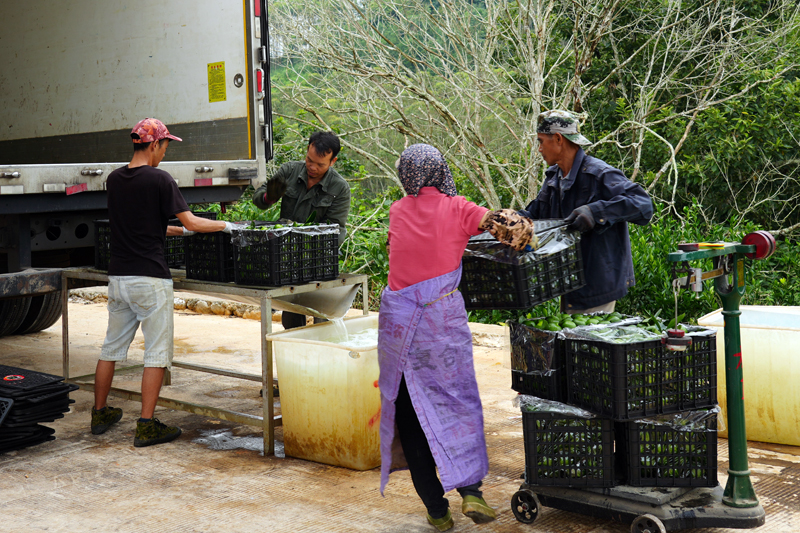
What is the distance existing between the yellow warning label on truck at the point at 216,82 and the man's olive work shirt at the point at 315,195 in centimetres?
118

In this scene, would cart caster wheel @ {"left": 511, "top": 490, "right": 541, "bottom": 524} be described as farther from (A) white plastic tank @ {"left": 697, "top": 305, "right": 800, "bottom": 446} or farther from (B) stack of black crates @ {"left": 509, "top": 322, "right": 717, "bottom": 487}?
(A) white plastic tank @ {"left": 697, "top": 305, "right": 800, "bottom": 446}

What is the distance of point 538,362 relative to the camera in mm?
3459

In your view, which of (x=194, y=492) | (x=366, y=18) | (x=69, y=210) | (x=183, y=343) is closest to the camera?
(x=194, y=492)

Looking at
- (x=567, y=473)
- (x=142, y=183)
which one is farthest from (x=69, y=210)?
(x=567, y=473)

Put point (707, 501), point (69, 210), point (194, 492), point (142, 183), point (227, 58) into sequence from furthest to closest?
point (227, 58), point (69, 210), point (142, 183), point (194, 492), point (707, 501)

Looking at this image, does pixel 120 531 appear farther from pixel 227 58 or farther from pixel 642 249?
pixel 642 249

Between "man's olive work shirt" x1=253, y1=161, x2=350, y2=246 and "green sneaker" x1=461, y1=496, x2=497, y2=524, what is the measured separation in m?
2.46

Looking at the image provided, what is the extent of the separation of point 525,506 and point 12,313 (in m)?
5.74

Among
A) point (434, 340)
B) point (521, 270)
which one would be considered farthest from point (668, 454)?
point (434, 340)

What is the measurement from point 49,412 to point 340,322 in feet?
5.74

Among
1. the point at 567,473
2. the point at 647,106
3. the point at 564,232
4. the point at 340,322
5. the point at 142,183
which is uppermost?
the point at 647,106

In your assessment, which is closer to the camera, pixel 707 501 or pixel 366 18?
pixel 707 501

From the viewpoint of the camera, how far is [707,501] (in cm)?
327

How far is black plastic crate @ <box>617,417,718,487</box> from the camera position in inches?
129
